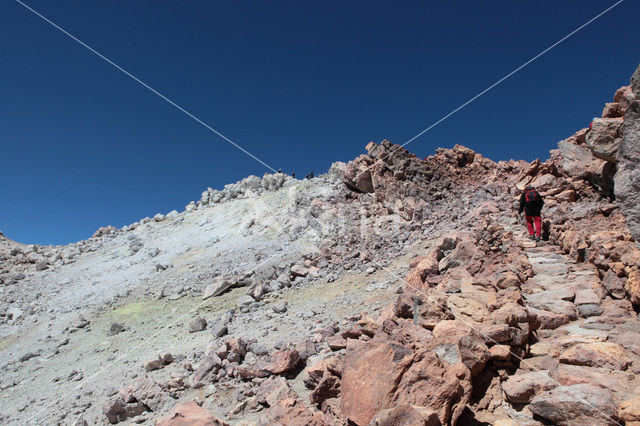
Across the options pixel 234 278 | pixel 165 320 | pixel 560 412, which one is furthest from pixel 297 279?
pixel 560 412

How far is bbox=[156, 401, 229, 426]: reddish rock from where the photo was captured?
13.5ft

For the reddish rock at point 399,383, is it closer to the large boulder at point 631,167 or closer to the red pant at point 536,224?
the large boulder at point 631,167

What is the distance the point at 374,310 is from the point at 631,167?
5453 millimetres

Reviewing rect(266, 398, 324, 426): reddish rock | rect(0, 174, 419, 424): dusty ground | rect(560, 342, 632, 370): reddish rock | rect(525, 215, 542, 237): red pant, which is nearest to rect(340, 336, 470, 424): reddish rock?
rect(266, 398, 324, 426): reddish rock

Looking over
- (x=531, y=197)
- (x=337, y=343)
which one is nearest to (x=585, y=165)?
(x=531, y=197)

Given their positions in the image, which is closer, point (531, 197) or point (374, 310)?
point (374, 310)

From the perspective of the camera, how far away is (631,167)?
4.23m

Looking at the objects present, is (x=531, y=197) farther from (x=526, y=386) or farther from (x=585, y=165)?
(x=526, y=386)

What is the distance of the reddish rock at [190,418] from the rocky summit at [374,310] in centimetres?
3

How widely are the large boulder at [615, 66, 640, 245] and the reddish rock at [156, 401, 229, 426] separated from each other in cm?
534

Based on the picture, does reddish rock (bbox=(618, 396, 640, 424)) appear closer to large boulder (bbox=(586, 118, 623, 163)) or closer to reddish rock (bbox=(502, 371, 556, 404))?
reddish rock (bbox=(502, 371, 556, 404))

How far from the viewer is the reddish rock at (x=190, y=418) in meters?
4.12

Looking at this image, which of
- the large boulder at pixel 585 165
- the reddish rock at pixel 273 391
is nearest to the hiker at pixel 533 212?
the large boulder at pixel 585 165

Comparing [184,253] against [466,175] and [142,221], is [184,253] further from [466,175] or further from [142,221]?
[466,175]
